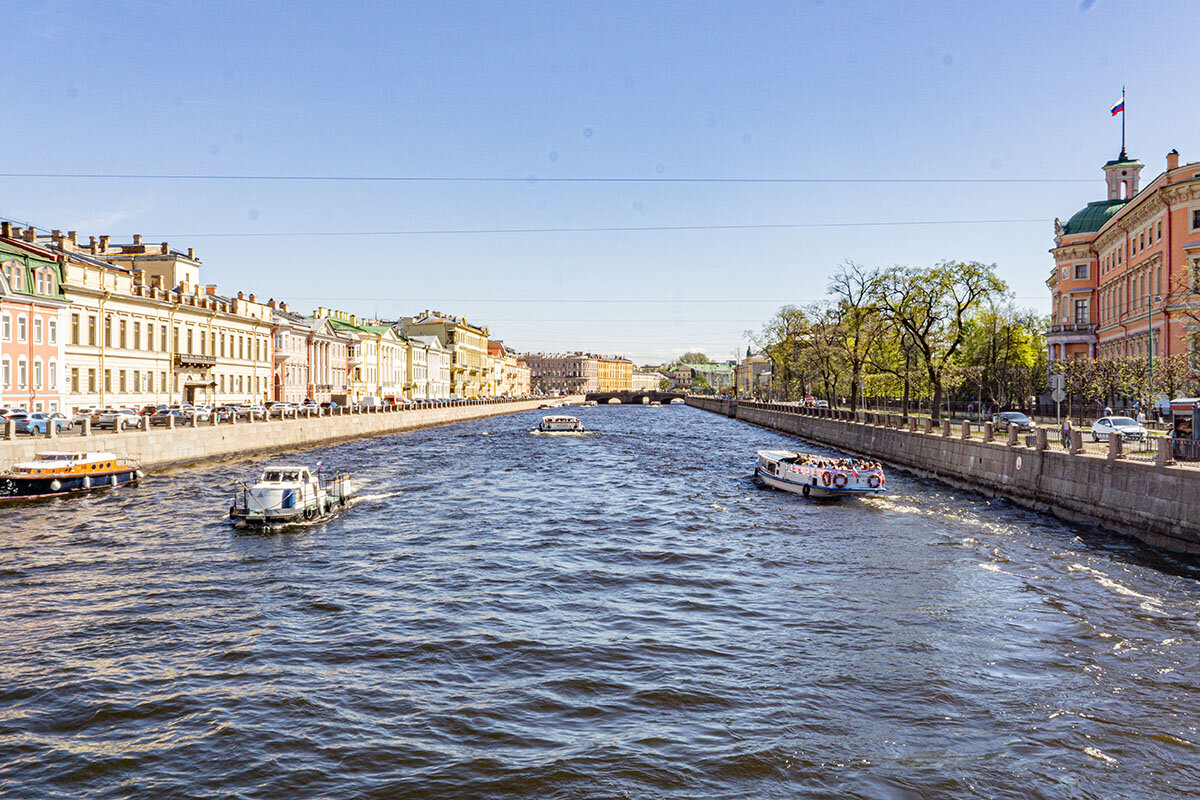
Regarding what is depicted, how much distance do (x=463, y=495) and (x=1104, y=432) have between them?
2657 cm

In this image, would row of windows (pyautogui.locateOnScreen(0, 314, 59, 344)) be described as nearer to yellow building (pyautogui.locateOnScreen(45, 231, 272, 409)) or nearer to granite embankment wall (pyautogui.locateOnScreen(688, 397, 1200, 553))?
yellow building (pyautogui.locateOnScreen(45, 231, 272, 409))

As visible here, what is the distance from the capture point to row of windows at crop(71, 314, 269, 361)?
54.1m

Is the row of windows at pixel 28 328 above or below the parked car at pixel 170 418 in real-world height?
above

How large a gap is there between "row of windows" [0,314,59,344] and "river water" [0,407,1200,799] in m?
25.1

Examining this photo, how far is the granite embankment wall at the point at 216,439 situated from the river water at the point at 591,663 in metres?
9.28

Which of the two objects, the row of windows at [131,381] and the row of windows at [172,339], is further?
the row of windows at [172,339]

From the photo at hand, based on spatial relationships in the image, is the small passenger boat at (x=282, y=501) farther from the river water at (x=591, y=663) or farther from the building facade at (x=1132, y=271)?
the building facade at (x=1132, y=271)

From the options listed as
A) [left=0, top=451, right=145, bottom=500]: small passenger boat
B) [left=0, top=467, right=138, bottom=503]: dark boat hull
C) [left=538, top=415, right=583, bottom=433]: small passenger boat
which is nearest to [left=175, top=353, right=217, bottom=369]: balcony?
[left=538, top=415, right=583, bottom=433]: small passenger boat

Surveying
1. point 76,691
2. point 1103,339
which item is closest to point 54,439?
point 76,691

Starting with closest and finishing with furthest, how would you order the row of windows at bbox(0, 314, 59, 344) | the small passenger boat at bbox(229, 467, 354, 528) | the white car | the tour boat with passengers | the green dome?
the small passenger boat at bbox(229, 467, 354, 528) < the tour boat with passengers < the white car < the row of windows at bbox(0, 314, 59, 344) < the green dome

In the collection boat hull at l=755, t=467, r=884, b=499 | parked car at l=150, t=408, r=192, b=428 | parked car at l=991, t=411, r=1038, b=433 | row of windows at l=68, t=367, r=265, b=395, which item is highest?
row of windows at l=68, t=367, r=265, b=395

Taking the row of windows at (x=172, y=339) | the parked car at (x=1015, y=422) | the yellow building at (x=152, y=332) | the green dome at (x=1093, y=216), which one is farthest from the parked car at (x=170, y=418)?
the green dome at (x=1093, y=216)

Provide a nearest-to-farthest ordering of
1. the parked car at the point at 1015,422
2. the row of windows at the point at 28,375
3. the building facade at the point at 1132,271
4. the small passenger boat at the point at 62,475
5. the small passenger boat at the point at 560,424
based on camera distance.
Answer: the small passenger boat at the point at 62,475, the parked car at the point at 1015,422, the row of windows at the point at 28,375, the building facade at the point at 1132,271, the small passenger boat at the point at 560,424

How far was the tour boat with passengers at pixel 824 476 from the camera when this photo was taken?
31750mm
